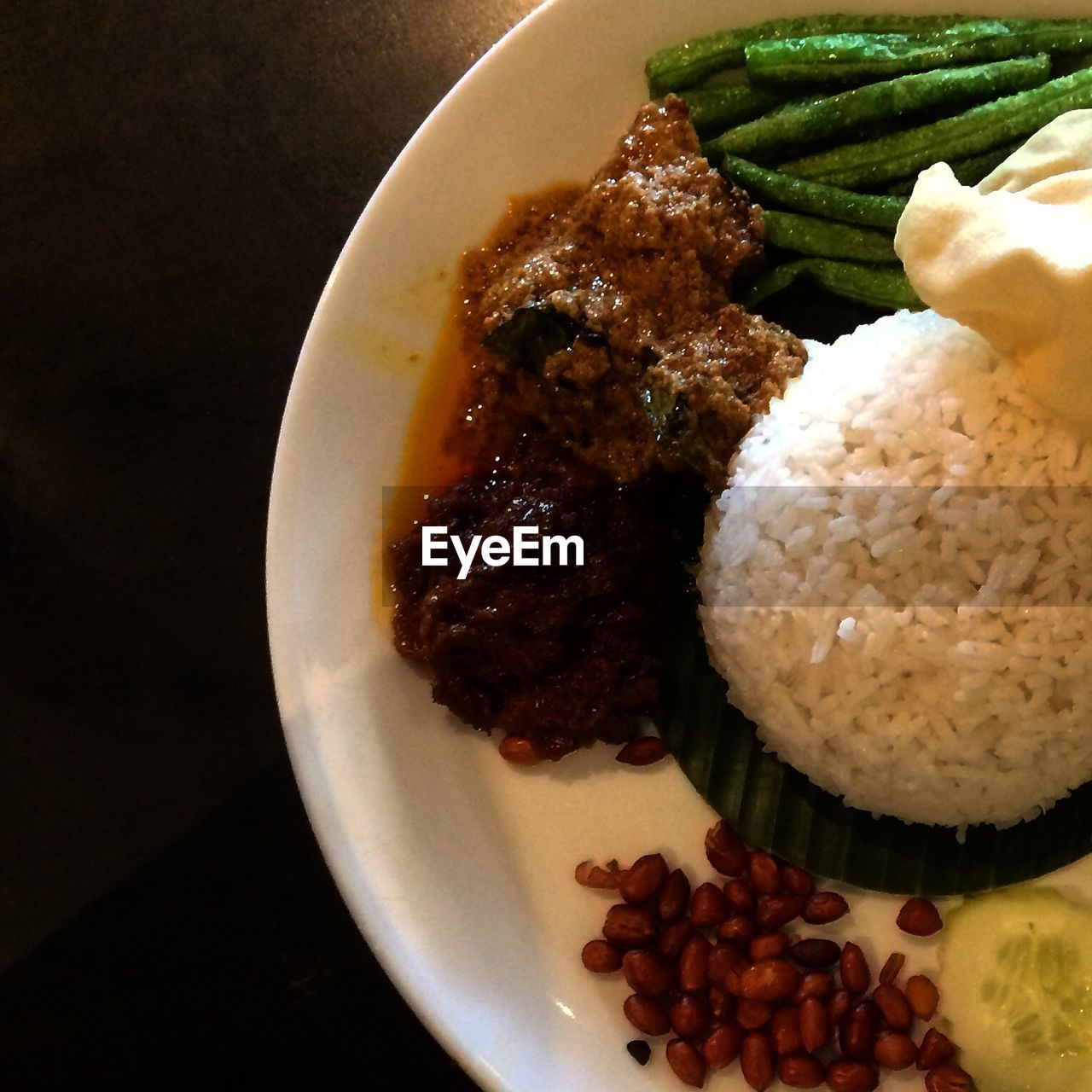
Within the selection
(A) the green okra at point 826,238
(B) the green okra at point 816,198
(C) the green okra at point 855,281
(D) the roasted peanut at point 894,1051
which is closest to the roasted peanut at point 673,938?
(D) the roasted peanut at point 894,1051

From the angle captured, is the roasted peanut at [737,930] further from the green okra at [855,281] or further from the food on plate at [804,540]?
the green okra at [855,281]

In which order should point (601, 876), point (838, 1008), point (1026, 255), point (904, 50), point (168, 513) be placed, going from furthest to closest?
point (168, 513) → point (904, 50) → point (601, 876) → point (838, 1008) → point (1026, 255)

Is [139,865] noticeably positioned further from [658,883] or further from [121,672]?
[658,883]

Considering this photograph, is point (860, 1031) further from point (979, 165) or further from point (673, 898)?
point (979, 165)

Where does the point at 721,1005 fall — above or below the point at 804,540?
below

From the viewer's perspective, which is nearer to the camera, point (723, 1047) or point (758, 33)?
point (723, 1047)

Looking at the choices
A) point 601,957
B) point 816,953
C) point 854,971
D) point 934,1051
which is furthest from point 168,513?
point 934,1051

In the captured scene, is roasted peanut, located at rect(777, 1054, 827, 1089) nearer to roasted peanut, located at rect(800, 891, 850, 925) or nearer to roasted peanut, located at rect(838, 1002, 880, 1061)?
roasted peanut, located at rect(838, 1002, 880, 1061)
